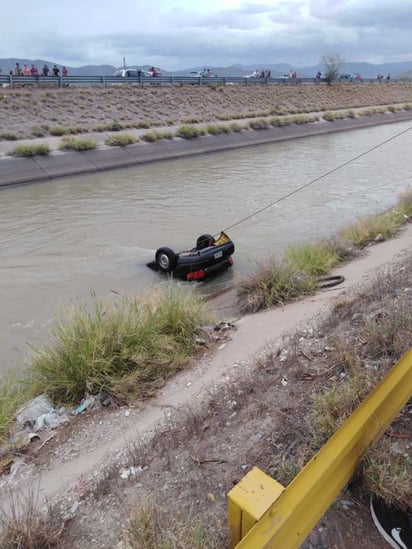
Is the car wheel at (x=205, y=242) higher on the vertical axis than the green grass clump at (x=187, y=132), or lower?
lower

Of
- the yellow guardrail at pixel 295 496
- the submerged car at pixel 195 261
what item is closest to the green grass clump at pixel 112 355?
the yellow guardrail at pixel 295 496

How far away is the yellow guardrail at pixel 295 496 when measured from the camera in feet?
6.50

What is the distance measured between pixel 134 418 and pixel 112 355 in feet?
3.06

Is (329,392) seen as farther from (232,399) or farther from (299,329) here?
(299,329)

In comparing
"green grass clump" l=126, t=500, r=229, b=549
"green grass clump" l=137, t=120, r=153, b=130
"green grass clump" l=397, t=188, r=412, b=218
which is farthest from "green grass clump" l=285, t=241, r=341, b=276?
"green grass clump" l=137, t=120, r=153, b=130

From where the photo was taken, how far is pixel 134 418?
4.59m

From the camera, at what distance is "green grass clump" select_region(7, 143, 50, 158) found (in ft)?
73.7

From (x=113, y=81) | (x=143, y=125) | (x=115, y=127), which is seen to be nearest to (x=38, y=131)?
(x=115, y=127)

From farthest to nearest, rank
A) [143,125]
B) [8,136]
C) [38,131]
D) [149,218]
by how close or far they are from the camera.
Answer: [143,125]
[38,131]
[8,136]
[149,218]

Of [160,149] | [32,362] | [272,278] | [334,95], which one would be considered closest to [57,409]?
[32,362]

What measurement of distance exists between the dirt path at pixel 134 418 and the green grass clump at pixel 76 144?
2008 cm

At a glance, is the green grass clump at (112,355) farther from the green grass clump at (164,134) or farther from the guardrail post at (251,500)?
the green grass clump at (164,134)

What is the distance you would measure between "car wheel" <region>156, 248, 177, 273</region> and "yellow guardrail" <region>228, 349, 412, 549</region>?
7308mm

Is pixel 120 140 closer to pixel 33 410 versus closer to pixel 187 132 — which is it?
pixel 187 132
